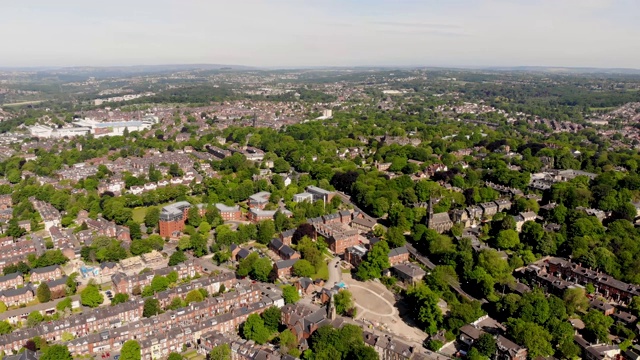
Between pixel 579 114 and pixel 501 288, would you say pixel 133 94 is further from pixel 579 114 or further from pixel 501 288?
pixel 501 288

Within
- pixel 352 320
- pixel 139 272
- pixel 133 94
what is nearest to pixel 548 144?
pixel 352 320

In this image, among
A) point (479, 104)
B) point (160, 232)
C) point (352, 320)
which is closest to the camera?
point (352, 320)

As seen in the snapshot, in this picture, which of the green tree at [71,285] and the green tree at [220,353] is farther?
the green tree at [71,285]

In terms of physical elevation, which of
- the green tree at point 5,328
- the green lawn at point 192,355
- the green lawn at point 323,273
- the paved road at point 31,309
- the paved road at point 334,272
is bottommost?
the green lawn at point 192,355

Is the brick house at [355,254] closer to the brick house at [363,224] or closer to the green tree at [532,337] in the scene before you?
the brick house at [363,224]

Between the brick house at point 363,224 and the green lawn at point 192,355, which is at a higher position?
the brick house at point 363,224

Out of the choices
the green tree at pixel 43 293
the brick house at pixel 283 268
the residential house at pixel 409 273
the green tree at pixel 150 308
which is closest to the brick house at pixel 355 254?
the residential house at pixel 409 273
